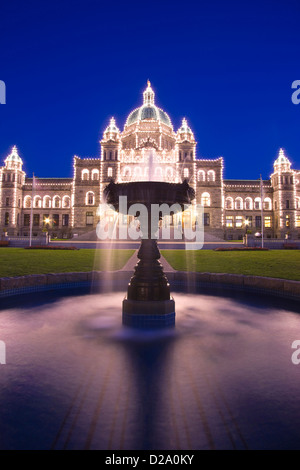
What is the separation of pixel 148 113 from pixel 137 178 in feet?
59.4

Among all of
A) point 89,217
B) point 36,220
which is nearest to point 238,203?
point 89,217

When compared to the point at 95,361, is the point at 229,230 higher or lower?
higher

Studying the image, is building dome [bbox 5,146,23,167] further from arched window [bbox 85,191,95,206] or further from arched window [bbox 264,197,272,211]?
arched window [bbox 264,197,272,211]

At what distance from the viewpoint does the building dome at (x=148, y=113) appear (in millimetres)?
53469

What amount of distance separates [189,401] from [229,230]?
55926mm

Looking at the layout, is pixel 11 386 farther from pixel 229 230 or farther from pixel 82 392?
pixel 229 230

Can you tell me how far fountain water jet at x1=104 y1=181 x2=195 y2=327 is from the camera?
4391 millimetres

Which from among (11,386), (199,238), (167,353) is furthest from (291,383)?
(199,238)

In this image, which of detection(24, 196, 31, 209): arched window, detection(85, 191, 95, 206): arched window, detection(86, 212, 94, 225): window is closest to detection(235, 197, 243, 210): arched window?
detection(85, 191, 95, 206): arched window

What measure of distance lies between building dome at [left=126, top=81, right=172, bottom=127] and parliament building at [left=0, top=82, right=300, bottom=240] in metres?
0.20

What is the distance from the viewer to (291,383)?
2477 millimetres

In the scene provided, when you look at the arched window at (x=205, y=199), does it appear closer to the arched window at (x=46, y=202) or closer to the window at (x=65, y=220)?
the window at (x=65, y=220)

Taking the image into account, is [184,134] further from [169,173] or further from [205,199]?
[205,199]

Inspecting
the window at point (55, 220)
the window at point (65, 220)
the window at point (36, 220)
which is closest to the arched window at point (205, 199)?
the window at point (65, 220)
